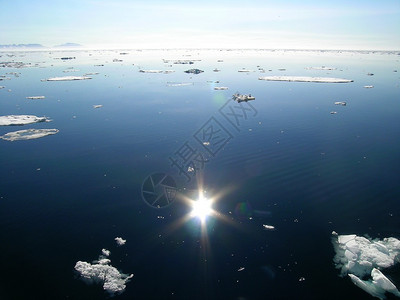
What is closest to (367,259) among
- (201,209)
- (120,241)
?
(201,209)

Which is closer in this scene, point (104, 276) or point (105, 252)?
point (104, 276)

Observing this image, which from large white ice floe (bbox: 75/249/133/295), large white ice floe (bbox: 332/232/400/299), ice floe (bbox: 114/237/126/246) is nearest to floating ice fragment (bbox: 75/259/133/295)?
large white ice floe (bbox: 75/249/133/295)

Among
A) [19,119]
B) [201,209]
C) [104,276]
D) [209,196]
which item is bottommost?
[104,276]

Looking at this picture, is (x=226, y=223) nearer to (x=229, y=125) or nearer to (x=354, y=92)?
(x=229, y=125)

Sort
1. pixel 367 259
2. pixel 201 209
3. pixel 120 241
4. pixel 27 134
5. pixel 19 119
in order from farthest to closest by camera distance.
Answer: pixel 19 119 < pixel 27 134 < pixel 201 209 < pixel 120 241 < pixel 367 259

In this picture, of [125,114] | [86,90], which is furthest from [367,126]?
[86,90]

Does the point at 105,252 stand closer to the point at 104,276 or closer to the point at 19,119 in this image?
the point at 104,276
